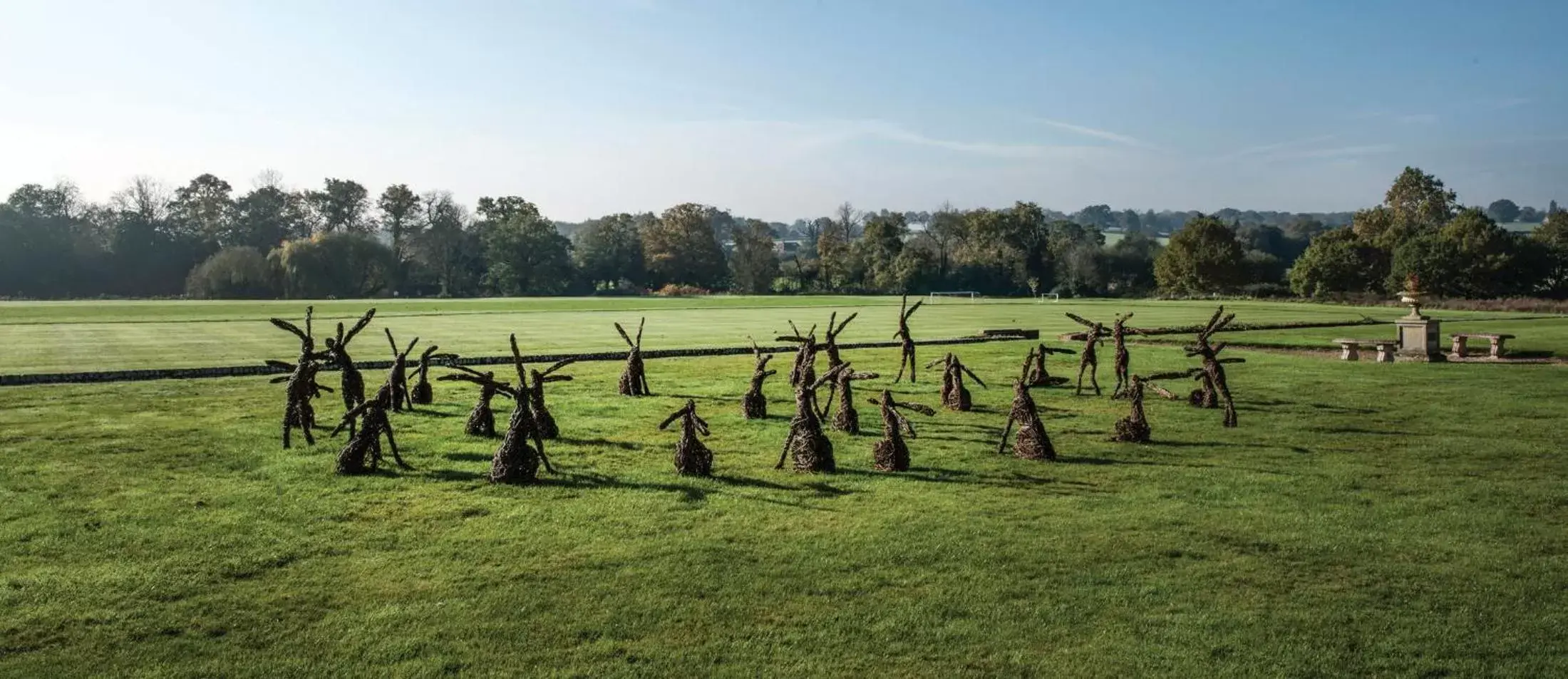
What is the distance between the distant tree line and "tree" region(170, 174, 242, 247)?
225mm

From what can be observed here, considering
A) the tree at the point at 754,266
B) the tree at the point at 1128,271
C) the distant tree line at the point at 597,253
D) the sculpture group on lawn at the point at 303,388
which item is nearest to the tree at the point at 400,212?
the distant tree line at the point at 597,253

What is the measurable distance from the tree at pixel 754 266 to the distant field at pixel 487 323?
109ft

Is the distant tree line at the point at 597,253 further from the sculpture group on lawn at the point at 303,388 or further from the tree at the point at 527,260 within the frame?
the sculpture group on lawn at the point at 303,388

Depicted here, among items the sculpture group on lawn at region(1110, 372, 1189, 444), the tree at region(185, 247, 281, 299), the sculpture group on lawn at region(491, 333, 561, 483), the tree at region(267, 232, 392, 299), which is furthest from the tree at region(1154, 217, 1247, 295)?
the sculpture group on lawn at region(491, 333, 561, 483)

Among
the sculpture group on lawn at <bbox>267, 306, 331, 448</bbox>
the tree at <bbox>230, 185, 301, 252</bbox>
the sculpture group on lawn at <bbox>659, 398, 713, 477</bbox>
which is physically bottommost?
the sculpture group on lawn at <bbox>659, 398, 713, 477</bbox>

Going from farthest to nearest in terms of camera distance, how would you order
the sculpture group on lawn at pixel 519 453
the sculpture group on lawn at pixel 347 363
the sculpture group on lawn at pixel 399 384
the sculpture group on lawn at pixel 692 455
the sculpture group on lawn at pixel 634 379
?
1. the sculpture group on lawn at pixel 634 379
2. the sculpture group on lawn at pixel 399 384
3. the sculpture group on lawn at pixel 347 363
4. the sculpture group on lawn at pixel 692 455
5. the sculpture group on lawn at pixel 519 453

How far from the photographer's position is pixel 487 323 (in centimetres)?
5506

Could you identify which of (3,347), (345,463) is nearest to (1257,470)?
(345,463)

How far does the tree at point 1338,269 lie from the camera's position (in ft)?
306

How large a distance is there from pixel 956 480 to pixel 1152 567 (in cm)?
426

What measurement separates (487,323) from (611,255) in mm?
74990

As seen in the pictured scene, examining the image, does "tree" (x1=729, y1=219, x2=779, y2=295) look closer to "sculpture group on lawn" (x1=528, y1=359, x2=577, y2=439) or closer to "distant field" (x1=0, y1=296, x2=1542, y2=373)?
"distant field" (x1=0, y1=296, x2=1542, y2=373)

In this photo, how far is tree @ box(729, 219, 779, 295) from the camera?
4995 inches

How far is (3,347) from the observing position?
35594 mm
